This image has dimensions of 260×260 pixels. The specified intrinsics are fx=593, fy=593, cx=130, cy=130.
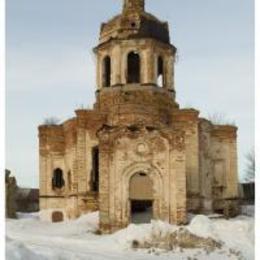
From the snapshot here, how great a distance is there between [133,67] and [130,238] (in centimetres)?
743

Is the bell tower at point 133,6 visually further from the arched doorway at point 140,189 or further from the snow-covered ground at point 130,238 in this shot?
the snow-covered ground at point 130,238

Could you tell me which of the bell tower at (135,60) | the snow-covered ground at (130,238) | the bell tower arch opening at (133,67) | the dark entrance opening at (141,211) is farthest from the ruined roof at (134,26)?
the snow-covered ground at (130,238)

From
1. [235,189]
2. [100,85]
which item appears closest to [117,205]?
[100,85]

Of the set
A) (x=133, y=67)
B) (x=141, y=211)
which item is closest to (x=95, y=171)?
(x=141, y=211)

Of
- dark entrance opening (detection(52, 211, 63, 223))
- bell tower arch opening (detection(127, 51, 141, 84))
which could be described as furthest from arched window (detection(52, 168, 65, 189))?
bell tower arch opening (detection(127, 51, 141, 84))

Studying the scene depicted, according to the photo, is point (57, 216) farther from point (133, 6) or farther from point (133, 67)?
point (133, 6)

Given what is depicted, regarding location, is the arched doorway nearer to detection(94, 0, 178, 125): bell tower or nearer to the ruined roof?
detection(94, 0, 178, 125): bell tower

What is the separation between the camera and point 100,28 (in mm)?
20562

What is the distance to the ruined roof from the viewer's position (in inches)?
765

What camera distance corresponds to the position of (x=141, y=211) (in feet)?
58.3

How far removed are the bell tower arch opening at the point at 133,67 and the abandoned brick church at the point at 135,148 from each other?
4 cm

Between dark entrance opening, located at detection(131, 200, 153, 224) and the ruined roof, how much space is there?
5475 mm
